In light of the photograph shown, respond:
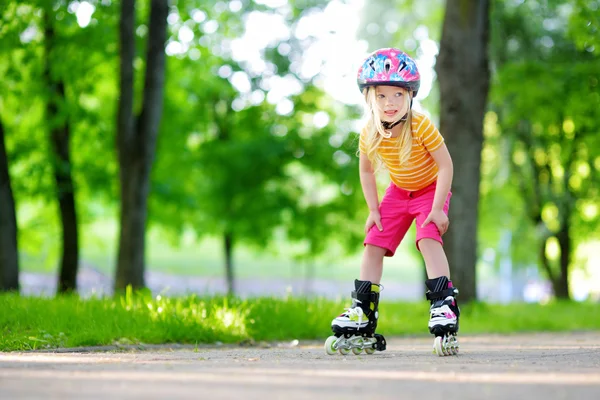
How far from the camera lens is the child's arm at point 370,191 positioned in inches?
222

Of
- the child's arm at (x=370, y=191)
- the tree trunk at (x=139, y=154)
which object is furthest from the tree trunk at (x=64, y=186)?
the child's arm at (x=370, y=191)

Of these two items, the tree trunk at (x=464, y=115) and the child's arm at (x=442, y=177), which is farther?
the tree trunk at (x=464, y=115)

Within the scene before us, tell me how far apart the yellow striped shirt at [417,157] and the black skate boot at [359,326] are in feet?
2.39

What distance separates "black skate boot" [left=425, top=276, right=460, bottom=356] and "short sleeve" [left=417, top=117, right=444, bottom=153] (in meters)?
0.84

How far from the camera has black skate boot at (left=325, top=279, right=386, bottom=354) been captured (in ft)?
17.9

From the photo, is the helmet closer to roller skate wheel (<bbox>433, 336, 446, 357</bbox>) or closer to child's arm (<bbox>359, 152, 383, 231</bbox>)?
child's arm (<bbox>359, 152, 383, 231</bbox>)

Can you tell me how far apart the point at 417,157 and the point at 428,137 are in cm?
15

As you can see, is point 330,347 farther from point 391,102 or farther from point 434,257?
point 391,102

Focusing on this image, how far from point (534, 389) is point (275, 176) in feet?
58.3

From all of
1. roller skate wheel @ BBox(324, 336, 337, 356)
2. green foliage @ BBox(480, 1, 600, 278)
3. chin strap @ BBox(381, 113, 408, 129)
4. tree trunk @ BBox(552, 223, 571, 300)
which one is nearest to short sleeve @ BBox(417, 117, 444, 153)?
chin strap @ BBox(381, 113, 408, 129)

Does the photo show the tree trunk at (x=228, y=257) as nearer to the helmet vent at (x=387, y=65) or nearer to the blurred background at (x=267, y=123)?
the blurred background at (x=267, y=123)

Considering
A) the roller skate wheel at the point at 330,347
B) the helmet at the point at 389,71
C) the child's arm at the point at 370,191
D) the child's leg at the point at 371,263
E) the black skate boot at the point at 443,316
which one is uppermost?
the helmet at the point at 389,71

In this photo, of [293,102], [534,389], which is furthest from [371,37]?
[534,389]

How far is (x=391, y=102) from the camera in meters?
5.50
